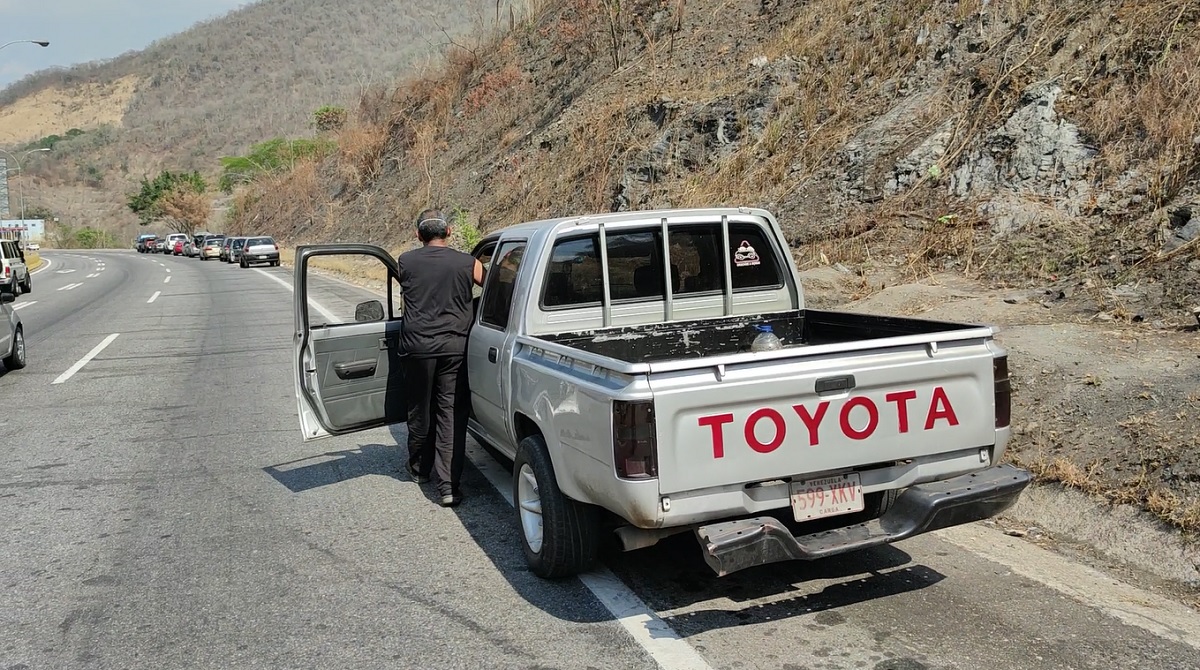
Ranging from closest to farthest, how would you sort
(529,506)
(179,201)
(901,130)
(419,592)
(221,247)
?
1. (419,592)
2. (529,506)
3. (901,130)
4. (221,247)
5. (179,201)

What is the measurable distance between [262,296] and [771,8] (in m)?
14.8

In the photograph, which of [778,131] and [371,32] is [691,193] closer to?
[778,131]

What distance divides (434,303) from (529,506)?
5.34 feet

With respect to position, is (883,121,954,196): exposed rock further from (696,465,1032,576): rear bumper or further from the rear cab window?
(696,465,1032,576): rear bumper

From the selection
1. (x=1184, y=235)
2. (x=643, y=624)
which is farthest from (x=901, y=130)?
(x=643, y=624)

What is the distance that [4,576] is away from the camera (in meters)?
4.88

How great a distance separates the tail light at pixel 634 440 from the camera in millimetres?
3732

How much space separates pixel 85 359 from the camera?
500 inches

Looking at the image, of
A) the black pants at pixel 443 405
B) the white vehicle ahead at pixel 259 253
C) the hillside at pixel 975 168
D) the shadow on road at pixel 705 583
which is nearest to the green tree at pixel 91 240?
the white vehicle ahead at pixel 259 253

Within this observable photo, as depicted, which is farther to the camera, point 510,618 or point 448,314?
point 448,314

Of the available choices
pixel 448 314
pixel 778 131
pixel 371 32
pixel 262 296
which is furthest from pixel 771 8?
pixel 371 32

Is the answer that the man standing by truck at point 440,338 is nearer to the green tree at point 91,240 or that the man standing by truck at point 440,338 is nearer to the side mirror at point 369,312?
the side mirror at point 369,312

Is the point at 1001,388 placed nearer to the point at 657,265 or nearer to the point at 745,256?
the point at 745,256

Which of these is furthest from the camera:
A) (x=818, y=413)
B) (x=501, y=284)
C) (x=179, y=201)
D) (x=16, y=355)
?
(x=179, y=201)
